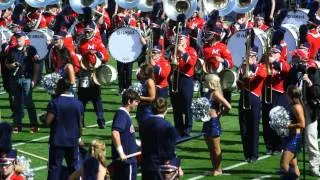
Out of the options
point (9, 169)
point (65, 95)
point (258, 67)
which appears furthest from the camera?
point (258, 67)

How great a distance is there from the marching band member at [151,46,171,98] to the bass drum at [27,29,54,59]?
2.84 m

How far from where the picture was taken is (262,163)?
1666 cm

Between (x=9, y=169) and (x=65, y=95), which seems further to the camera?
(x=65, y=95)

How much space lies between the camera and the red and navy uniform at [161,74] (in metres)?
17.5

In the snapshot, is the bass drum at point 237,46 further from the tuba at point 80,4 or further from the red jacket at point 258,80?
the tuba at point 80,4

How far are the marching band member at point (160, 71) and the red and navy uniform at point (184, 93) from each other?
49 cm

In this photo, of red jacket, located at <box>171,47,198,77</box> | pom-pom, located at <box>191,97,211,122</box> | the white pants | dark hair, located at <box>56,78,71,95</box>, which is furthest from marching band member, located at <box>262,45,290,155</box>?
dark hair, located at <box>56,78,71,95</box>

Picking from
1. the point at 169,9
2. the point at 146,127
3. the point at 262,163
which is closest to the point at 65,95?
the point at 146,127

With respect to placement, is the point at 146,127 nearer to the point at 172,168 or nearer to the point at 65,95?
the point at 172,168

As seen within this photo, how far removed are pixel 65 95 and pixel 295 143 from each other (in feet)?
9.24

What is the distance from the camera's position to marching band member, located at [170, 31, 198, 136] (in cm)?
1811

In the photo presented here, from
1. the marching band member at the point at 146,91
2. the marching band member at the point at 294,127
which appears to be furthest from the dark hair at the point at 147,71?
the marching band member at the point at 294,127

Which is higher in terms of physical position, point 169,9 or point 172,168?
point 169,9

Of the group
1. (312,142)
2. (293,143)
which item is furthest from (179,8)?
(293,143)
